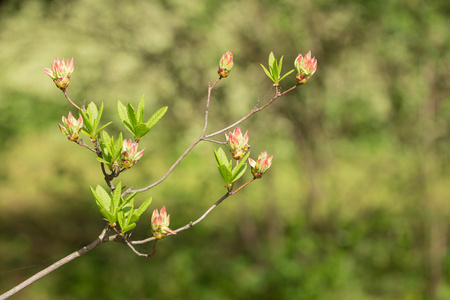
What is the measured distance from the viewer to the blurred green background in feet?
14.2

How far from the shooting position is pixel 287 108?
4.62 meters

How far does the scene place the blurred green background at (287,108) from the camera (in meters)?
4.32

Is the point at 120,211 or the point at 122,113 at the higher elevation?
the point at 122,113

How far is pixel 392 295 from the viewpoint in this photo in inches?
195

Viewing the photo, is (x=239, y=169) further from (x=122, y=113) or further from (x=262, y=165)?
(x=122, y=113)

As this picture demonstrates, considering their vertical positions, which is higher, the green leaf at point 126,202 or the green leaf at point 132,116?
the green leaf at point 132,116

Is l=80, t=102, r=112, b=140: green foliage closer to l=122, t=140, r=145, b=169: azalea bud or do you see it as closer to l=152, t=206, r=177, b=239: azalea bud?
l=122, t=140, r=145, b=169: azalea bud

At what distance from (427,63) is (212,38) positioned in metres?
1.81

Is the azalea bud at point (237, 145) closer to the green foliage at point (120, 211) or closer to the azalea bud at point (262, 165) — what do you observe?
the azalea bud at point (262, 165)

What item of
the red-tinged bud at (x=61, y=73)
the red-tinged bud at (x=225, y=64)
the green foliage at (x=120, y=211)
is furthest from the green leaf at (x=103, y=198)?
the red-tinged bud at (x=225, y=64)

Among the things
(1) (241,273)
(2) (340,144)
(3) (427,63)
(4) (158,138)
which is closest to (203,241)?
(1) (241,273)

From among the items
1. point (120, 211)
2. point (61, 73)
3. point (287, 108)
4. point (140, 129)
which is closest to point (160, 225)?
point (120, 211)

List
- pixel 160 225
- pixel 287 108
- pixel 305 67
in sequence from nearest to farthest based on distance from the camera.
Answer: pixel 160 225, pixel 305 67, pixel 287 108

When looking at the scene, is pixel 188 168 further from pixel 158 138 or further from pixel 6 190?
pixel 158 138
